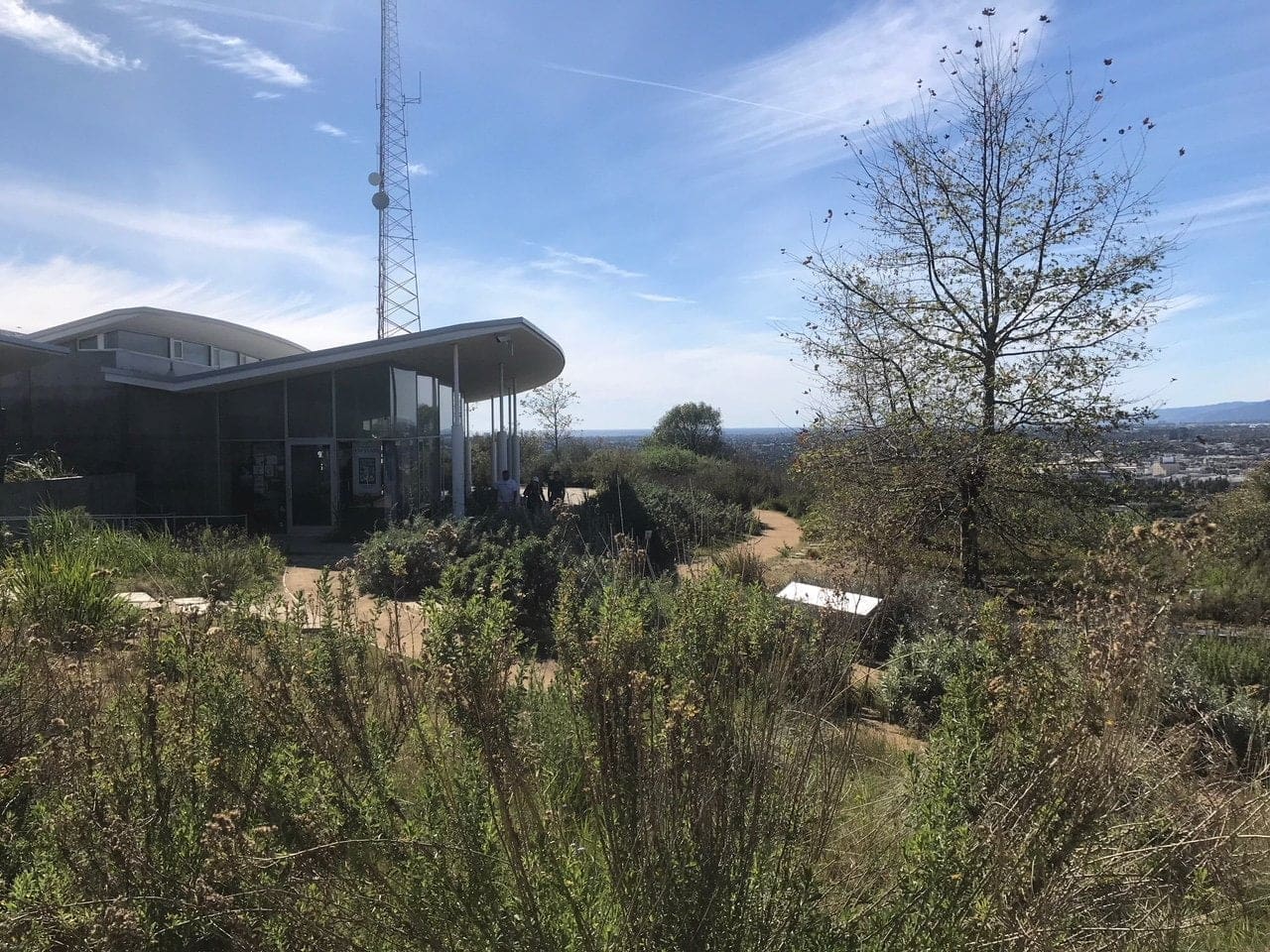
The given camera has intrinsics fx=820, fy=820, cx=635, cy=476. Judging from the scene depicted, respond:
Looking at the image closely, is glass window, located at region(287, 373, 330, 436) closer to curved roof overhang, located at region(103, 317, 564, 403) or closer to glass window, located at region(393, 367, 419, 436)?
curved roof overhang, located at region(103, 317, 564, 403)

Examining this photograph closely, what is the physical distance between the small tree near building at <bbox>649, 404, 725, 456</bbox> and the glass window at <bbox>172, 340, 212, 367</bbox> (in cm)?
1839

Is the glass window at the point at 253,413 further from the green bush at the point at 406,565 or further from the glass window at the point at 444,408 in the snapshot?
the green bush at the point at 406,565

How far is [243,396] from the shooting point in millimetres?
17984

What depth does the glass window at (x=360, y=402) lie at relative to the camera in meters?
17.5

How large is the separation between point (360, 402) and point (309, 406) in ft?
3.69

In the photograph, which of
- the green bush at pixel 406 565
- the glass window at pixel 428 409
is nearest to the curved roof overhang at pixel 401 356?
the glass window at pixel 428 409

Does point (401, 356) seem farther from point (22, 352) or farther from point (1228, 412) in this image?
point (1228, 412)

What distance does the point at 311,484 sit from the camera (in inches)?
692

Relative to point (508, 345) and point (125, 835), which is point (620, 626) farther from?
point (508, 345)

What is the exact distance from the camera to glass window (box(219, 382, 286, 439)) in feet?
58.3

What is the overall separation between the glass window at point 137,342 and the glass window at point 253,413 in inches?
184

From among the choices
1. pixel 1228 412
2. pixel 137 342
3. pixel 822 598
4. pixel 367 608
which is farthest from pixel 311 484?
pixel 1228 412

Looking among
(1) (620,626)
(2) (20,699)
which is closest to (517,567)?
(2) (20,699)

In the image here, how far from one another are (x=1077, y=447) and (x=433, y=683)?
986cm
